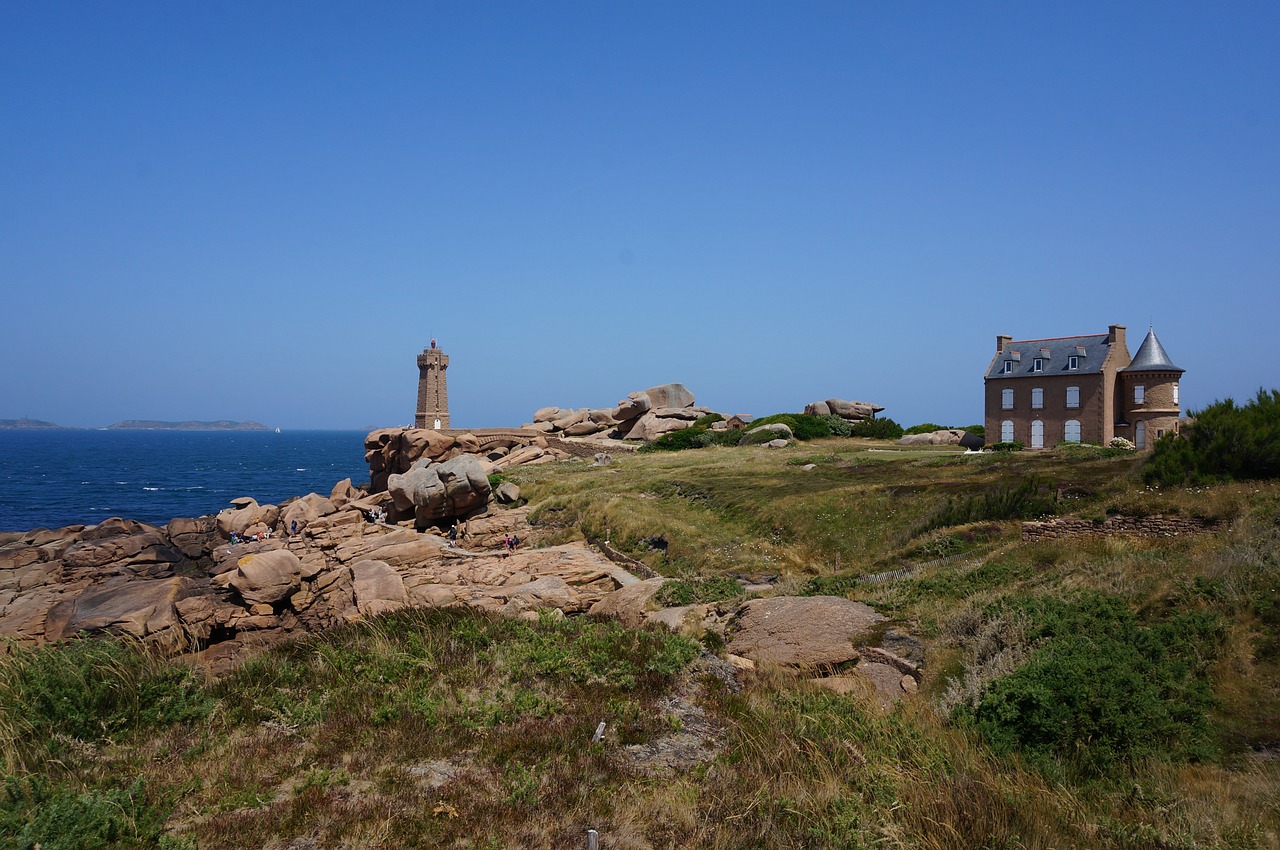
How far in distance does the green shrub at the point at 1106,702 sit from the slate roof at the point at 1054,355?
126 feet

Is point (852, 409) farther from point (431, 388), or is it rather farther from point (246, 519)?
point (246, 519)

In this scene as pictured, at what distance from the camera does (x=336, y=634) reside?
11359mm

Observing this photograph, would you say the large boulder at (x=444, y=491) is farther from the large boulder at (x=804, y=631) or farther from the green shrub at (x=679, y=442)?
the large boulder at (x=804, y=631)

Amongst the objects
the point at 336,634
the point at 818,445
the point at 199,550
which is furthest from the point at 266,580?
the point at 818,445

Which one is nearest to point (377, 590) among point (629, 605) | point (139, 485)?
point (629, 605)

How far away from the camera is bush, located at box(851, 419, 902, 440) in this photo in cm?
5175

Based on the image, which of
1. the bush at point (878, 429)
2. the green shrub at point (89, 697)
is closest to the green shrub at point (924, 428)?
the bush at point (878, 429)

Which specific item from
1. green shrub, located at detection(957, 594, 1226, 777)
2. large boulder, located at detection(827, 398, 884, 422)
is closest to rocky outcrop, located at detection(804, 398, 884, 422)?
large boulder, located at detection(827, 398, 884, 422)

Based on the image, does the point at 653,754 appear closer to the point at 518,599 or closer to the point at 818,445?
the point at 518,599

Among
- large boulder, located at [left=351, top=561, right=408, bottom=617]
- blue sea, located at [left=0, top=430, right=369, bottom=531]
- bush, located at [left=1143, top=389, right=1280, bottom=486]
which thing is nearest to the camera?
large boulder, located at [left=351, top=561, right=408, bottom=617]

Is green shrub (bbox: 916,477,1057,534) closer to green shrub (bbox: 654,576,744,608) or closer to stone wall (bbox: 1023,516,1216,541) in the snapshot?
stone wall (bbox: 1023,516,1216,541)

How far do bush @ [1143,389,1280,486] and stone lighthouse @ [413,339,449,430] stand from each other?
48766 mm

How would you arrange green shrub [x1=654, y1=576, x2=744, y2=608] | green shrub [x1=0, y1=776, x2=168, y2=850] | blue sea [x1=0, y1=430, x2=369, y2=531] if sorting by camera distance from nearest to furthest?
green shrub [x1=0, y1=776, x2=168, y2=850] → green shrub [x1=654, y1=576, x2=744, y2=608] → blue sea [x1=0, y1=430, x2=369, y2=531]

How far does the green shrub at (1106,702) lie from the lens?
7.03 meters
